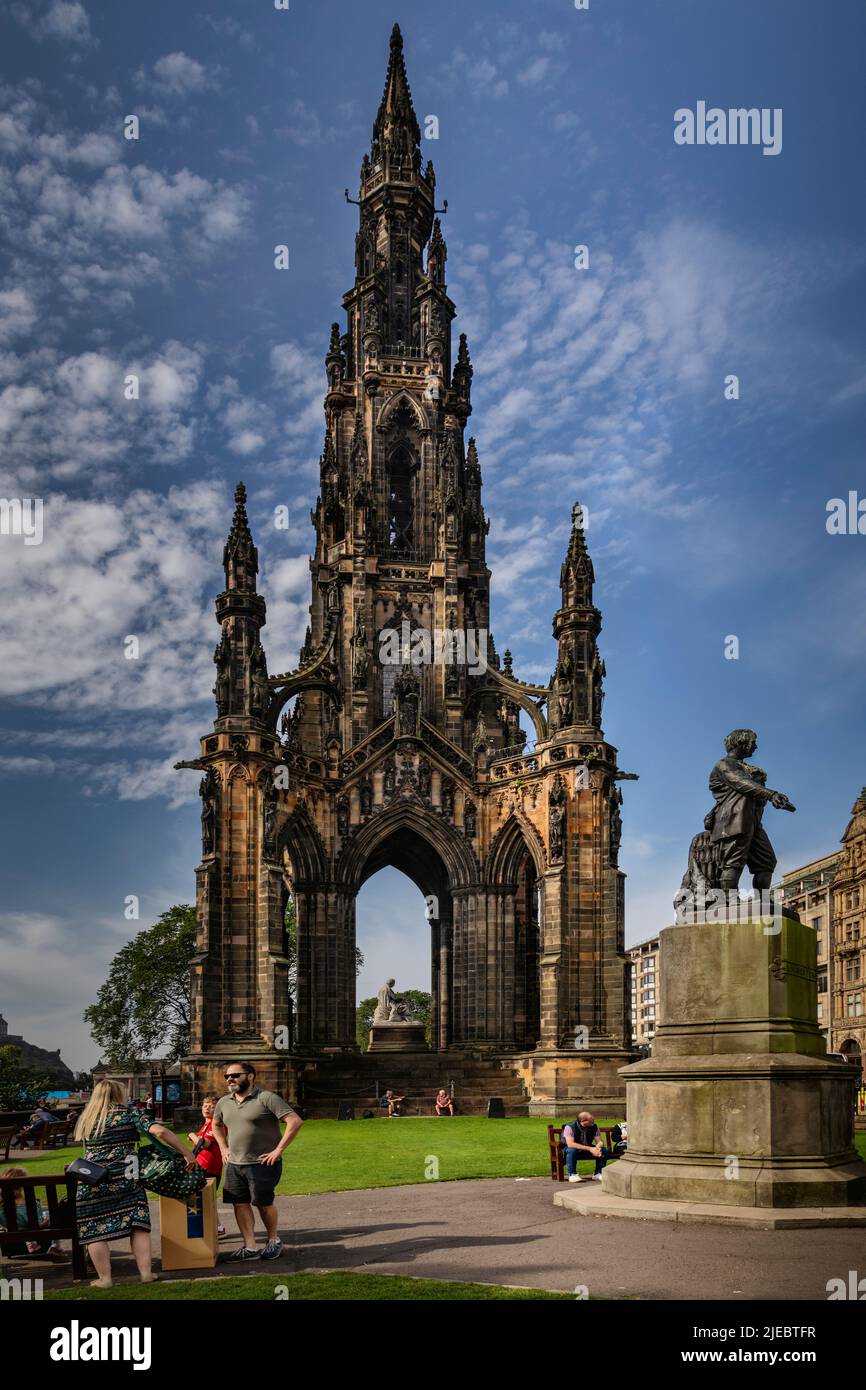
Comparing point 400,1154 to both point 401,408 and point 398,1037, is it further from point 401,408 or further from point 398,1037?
point 401,408

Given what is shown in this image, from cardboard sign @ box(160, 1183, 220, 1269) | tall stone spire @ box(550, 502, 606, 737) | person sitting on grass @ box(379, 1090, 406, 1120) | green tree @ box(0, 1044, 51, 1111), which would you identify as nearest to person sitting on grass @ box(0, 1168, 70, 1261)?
cardboard sign @ box(160, 1183, 220, 1269)

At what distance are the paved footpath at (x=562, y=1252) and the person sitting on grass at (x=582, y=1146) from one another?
191 cm

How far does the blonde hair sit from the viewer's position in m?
9.23

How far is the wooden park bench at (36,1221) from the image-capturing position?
32.0 ft

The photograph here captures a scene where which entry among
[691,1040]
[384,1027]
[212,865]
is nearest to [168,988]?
[384,1027]

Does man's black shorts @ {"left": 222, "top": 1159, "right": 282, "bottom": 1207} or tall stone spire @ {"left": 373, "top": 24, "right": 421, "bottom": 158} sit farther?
tall stone spire @ {"left": 373, "top": 24, "right": 421, "bottom": 158}

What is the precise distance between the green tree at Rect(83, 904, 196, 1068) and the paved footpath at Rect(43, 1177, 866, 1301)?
4889 centimetres

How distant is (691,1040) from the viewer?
40.6ft

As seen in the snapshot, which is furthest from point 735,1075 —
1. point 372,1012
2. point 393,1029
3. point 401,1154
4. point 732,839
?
point 372,1012

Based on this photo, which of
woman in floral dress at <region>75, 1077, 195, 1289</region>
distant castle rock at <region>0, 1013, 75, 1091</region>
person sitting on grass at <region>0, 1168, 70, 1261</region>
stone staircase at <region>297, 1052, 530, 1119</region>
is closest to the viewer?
woman in floral dress at <region>75, 1077, 195, 1289</region>

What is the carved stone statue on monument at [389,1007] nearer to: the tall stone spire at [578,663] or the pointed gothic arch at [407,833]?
the pointed gothic arch at [407,833]

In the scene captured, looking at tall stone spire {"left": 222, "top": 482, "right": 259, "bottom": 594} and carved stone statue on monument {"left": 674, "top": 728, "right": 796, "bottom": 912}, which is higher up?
tall stone spire {"left": 222, "top": 482, "right": 259, "bottom": 594}

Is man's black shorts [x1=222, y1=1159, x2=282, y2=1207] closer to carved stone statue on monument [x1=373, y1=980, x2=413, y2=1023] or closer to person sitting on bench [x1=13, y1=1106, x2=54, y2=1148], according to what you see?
person sitting on bench [x1=13, y1=1106, x2=54, y2=1148]

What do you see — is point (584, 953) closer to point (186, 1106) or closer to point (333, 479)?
point (186, 1106)
